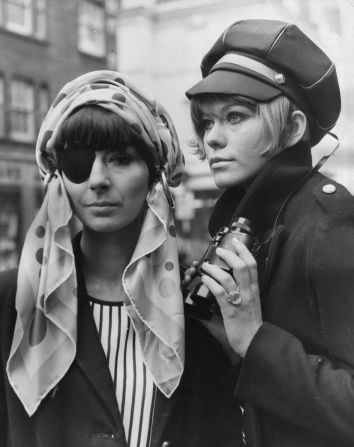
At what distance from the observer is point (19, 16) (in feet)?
16.3

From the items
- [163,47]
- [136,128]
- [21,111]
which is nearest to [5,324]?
[136,128]

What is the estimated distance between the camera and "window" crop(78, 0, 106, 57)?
3.24 m

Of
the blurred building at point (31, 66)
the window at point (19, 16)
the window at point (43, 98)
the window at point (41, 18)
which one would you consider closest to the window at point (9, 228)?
the blurred building at point (31, 66)

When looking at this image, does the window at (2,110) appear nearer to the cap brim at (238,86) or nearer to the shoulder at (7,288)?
the shoulder at (7,288)

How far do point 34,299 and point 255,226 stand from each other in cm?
61

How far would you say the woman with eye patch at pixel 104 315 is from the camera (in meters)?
1.53

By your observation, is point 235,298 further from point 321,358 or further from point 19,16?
point 19,16

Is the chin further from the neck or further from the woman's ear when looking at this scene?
the neck

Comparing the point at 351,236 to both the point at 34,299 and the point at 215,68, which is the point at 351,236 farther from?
the point at 34,299

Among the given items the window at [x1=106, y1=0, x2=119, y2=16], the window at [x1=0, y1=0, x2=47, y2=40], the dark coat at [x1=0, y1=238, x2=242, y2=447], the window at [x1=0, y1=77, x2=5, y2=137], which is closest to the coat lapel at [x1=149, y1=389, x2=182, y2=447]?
the dark coat at [x1=0, y1=238, x2=242, y2=447]

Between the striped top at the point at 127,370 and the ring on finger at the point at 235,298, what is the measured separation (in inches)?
14.4

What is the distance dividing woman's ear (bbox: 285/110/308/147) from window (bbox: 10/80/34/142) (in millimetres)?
5456

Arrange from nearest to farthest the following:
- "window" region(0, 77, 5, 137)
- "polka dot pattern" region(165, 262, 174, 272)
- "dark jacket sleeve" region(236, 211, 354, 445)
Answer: "dark jacket sleeve" region(236, 211, 354, 445) < "polka dot pattern" region(165, 262, 174, 272) < "window" region(0, 77, 5, 137)

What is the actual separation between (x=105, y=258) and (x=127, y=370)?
1.07 ft
